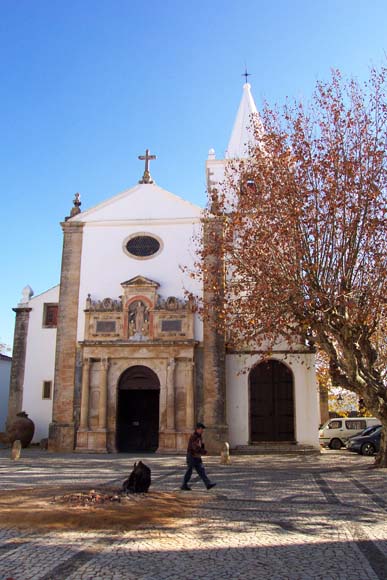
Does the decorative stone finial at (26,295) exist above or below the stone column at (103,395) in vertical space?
above

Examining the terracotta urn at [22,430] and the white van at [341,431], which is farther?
the white van at [341,431]

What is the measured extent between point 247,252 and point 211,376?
690 centimetres

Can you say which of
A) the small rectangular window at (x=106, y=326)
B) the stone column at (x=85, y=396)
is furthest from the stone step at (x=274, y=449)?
the small rectangular window at (x=106, y=326)

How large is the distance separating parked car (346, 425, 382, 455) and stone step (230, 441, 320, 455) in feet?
9.89

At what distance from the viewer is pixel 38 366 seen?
2406 cm

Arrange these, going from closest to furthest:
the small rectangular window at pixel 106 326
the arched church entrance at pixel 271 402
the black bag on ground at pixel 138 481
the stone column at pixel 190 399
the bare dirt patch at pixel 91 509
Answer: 1. the bare dirt patch at pixel 91 509
2. the black bag on ground at pixel 138 481
3. the stone column at pixel 190 399
4. the arched church entrance at pixel 271 402
5. the small rectangular window at pixel 106 326

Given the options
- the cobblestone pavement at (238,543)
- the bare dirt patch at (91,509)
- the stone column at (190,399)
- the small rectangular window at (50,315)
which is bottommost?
the cobblestone pavement at (238,543)

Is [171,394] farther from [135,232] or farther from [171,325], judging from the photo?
[135,232]

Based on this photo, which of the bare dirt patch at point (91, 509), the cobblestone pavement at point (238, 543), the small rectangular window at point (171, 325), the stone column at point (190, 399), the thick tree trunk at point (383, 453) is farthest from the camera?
the small rectangular window at point (171, 325)

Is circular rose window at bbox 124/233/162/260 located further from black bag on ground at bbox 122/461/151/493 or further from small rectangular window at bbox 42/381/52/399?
black bag on ground at bbox 122/461/151/493

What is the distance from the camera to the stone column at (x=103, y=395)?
847 inches

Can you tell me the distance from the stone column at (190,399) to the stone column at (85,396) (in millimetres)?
3921

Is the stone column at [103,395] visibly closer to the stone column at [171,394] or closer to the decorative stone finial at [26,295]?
the stone column at [171,394]

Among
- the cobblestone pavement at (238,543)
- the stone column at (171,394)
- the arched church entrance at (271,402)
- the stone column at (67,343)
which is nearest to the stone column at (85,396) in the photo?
the stone column at (67,343)
